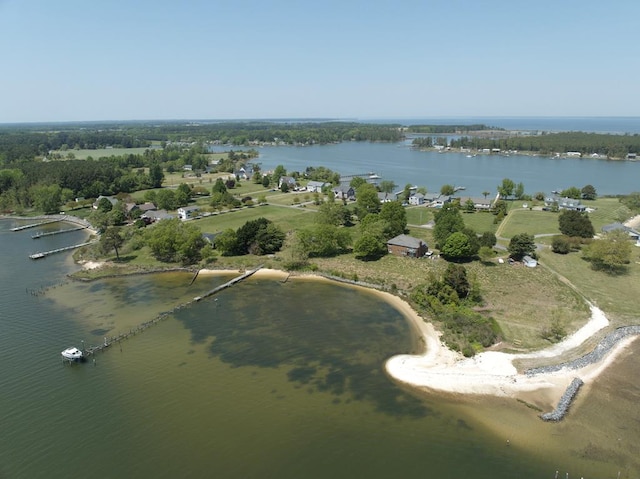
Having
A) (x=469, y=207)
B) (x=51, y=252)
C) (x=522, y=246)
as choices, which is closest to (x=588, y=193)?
(x=469, y=207)

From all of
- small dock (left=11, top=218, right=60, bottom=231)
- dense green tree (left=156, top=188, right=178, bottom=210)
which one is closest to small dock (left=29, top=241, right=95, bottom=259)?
small dock (left=11, top=218, right=60, bottom=231)

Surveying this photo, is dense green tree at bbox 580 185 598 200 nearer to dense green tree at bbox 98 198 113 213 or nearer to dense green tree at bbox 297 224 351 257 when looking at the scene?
dense green tree at bbox 297 224 351 257

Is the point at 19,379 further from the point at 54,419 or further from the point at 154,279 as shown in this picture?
the point at 154,279

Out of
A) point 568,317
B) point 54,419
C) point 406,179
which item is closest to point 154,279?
point 54,419

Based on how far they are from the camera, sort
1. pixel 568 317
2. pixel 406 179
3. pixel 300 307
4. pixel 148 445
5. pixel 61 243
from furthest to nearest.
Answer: pixel 406 179, pixel 61 243, pixel 300 307, pixel 568 317, pixel 148 445

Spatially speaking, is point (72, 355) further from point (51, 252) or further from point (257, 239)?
point (51, 252)

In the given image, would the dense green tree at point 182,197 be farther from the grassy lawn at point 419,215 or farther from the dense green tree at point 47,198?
the grassy lawn at point 419,215
